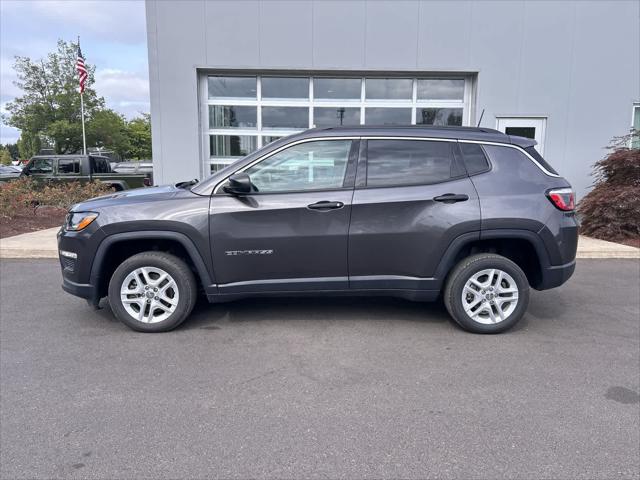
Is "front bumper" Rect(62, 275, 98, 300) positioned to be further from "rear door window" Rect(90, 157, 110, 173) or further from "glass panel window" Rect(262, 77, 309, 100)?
"rear door window" Rect(90, 157, 110, 173)

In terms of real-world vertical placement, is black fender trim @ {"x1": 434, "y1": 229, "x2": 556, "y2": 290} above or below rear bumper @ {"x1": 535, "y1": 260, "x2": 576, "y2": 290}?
above

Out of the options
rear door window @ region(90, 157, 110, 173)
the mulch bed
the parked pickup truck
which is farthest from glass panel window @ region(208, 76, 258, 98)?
rear door window @ region(90, 157, 110, 173)

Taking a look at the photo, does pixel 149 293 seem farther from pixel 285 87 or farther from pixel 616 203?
pixel 616 203

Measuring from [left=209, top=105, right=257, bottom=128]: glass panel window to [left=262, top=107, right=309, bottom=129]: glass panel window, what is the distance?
0.96 ft

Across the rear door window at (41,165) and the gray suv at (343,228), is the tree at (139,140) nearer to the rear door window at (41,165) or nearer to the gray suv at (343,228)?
the rear door window at (41,165)

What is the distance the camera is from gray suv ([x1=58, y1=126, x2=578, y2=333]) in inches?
168

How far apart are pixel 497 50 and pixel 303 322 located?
934 cm

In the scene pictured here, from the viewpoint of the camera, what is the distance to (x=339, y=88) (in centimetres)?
1156

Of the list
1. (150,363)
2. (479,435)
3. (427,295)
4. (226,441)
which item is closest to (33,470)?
(226,441)

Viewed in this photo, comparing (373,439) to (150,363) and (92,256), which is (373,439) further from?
(92,256)

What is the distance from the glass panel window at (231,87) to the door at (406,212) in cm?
789

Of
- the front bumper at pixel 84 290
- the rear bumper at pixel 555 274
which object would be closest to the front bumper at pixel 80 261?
the front bumper at pixel 84 290

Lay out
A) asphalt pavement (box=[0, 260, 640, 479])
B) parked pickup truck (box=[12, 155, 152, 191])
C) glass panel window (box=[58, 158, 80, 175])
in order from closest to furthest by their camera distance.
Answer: asphalt pavement (box=[0, 260, 640, 479]), parked pickup truck (box=[12, 155, 152, 191]), glass panel window (box=[58, 158, 80, 175])

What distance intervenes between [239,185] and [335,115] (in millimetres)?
8019
